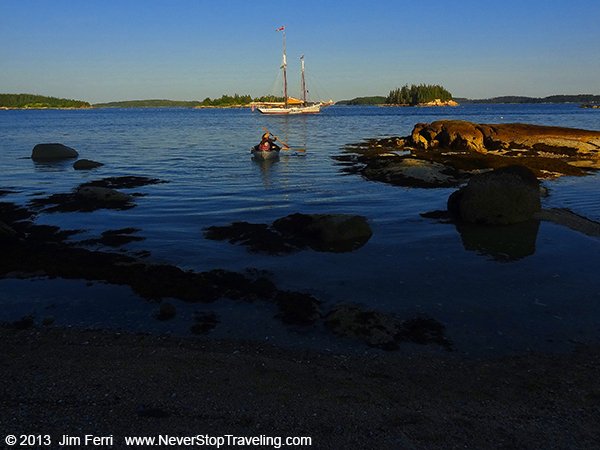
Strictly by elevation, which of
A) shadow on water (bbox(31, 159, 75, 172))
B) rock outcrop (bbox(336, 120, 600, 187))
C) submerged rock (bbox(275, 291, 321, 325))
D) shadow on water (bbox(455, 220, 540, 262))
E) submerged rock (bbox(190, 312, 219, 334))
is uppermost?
rock outcrop (bbox(336, 120, 600, 187))

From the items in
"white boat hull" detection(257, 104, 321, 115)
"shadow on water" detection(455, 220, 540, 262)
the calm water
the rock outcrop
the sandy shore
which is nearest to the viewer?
the sandy shore

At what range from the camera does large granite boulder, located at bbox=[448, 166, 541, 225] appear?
50.3 feet

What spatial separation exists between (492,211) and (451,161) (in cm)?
1508

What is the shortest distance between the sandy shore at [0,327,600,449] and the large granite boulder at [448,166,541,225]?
8431 mm

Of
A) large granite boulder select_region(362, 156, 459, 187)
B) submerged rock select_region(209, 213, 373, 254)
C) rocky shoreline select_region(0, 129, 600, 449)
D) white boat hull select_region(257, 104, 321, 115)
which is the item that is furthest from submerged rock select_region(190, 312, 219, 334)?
white boat hull select_region(257, 104, 321, 115)

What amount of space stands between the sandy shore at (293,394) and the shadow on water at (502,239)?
534cm

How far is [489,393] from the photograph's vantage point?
6.19 meters

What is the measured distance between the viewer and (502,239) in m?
13.8

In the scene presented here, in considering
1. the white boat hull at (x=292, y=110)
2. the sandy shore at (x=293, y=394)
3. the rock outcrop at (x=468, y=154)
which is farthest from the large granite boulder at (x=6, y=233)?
the white boat hull at (x=292, y=110)

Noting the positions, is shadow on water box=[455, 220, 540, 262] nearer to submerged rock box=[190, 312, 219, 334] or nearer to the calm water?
the calm water

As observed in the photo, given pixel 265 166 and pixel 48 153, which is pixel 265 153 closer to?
pixel 265 166

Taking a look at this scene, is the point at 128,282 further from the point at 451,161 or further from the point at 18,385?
the point at 451,161

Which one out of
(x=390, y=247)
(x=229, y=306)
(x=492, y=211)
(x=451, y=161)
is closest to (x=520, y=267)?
(x=390, y=247)

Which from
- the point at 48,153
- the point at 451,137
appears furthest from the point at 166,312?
the point at 451,137
